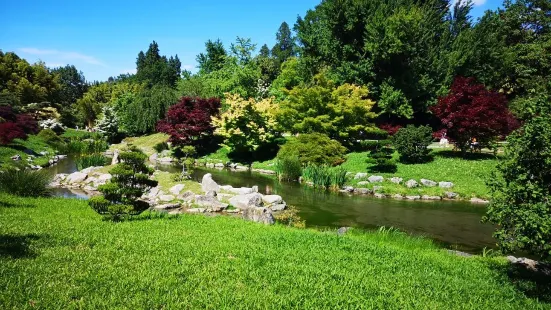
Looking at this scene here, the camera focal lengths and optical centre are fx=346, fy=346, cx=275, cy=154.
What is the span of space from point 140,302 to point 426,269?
5240 millimetres

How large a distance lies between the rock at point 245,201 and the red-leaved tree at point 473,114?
1374 centimetres

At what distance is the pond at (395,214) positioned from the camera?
11.8 meters

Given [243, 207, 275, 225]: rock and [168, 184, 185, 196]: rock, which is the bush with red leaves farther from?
[243, 207, 275, 225]: rock

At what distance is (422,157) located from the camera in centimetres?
2183

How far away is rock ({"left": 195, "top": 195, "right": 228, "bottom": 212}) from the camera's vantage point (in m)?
13.3

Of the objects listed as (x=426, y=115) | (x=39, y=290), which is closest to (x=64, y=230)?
(x=39, y=290)

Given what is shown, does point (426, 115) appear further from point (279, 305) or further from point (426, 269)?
point (279, 305)

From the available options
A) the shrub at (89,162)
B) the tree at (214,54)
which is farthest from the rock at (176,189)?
the tree at (214,54)

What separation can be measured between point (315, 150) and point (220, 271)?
693 inches

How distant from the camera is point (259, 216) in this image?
36.1 ft

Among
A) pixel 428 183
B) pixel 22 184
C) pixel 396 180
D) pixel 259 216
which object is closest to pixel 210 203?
pixel 259 216

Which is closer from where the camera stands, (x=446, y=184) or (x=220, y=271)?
(x=220, y=271)

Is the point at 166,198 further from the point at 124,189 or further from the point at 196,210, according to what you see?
the point at 124,189

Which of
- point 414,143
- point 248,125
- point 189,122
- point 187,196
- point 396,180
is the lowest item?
point 187,196
